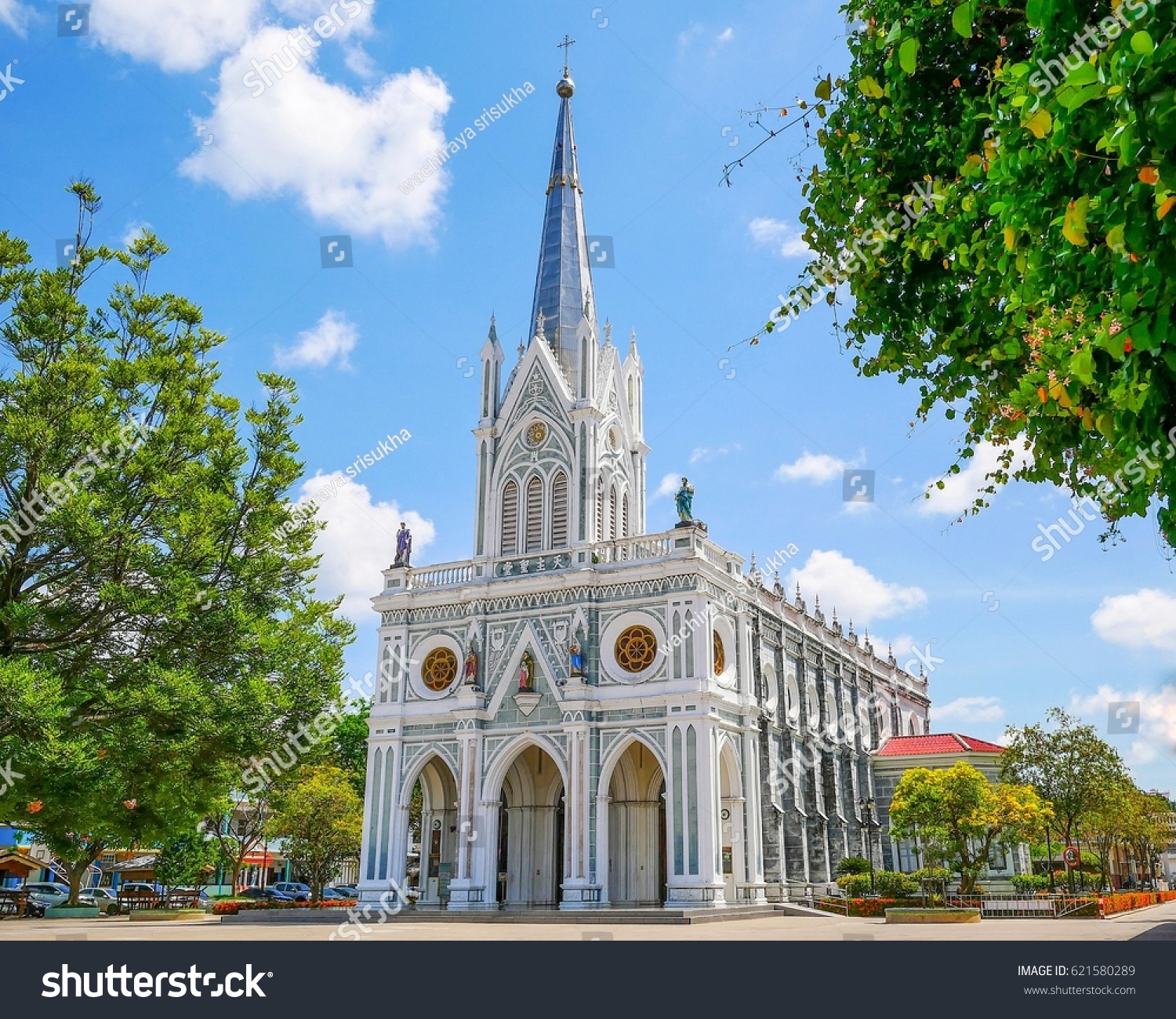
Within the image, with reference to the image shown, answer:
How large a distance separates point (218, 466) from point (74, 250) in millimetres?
4252

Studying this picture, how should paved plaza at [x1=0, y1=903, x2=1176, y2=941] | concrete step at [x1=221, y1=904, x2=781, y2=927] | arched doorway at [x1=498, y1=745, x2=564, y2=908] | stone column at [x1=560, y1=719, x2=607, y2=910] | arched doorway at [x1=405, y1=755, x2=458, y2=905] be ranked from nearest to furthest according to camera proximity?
paved plaza at [x1=0, y1=903, x2=1176, y2=941]
concrete step at [x1=221, y1=904, x2=781, y2=927]
stone column at [x1=560, y1=719, x2=607, y2=910]
arched doorway at [x1=498, y1=745, x2=564, y2=908]
arched doorway at [x1=405, y1=755, x2=458, y2=905]

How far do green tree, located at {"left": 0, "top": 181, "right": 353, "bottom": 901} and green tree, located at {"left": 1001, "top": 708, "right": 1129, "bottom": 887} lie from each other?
89.0 ft

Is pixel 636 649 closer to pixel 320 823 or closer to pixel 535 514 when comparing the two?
pixel 535 514

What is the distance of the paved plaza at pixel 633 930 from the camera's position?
780 inches

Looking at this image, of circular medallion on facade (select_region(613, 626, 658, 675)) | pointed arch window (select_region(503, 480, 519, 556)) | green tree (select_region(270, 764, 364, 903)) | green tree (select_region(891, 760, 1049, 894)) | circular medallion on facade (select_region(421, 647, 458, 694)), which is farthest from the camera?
green tree (select_region(270, 764, 364, 903))

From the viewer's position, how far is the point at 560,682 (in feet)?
105

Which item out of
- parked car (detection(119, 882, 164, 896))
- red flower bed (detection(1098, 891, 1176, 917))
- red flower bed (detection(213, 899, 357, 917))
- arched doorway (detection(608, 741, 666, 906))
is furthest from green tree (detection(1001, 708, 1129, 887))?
parked car (detection(119, 882, 164, 896))

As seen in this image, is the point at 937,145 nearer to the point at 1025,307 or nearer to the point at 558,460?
the point at 1025,307

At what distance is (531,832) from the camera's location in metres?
34.2

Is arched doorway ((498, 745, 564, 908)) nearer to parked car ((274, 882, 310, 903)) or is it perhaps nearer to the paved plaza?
the paved plaza

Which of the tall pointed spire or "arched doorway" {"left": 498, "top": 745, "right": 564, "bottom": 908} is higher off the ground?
the tall pointed spire

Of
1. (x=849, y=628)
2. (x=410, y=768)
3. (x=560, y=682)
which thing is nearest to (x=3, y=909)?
(x=410, y=768)

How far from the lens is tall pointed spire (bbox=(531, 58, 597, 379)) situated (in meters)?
38.2

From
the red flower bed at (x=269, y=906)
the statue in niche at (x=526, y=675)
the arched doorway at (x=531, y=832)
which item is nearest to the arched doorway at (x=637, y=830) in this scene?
the arched doorway at (x=531, y=832)
